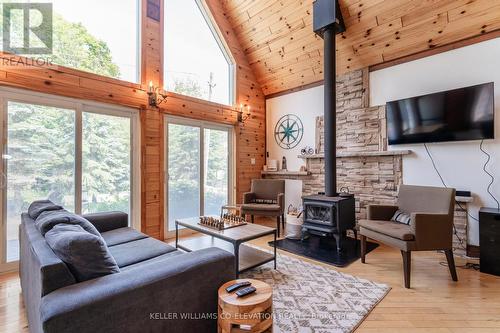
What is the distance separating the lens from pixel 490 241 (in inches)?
104

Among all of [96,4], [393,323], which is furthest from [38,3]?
[393,323]

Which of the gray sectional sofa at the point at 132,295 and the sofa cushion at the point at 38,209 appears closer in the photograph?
the gray sectional sofa at the point at 132,295

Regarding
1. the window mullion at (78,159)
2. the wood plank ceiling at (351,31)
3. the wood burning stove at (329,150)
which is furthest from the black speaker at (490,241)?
the window mullion at (78,159)

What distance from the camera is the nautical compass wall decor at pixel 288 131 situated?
198 inches

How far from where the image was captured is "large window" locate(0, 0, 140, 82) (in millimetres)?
3082

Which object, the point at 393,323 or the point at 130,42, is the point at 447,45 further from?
the point at 130,42

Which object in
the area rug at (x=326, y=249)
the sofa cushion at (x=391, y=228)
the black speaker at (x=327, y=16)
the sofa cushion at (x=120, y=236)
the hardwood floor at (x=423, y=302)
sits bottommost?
the hardwood floor at (x=423, y=302)

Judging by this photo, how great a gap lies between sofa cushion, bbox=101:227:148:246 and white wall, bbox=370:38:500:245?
3665 mm

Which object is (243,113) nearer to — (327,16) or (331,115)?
(331,115)

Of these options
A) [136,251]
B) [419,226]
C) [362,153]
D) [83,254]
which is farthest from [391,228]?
[83,254]

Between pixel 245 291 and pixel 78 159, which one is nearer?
pixel 245 291

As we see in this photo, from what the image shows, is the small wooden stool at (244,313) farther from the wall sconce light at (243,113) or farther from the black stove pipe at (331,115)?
the wall sconce light at (243,113)

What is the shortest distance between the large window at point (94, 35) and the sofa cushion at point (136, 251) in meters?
2.44

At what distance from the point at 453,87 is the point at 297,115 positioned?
245 cm
